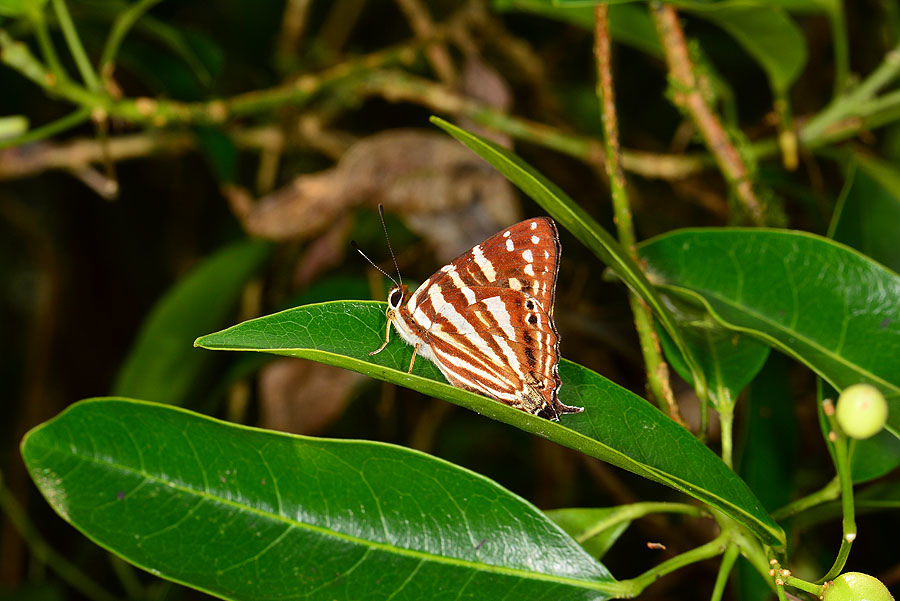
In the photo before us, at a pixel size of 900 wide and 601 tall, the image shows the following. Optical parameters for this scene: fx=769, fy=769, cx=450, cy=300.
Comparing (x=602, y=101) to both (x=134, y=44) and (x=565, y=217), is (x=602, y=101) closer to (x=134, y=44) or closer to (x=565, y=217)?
(x=565, y=217)

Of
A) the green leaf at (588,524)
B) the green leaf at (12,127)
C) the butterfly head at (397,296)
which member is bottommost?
the green leaf at (588,524)

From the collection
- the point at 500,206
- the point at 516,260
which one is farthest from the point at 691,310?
the point at 500,206

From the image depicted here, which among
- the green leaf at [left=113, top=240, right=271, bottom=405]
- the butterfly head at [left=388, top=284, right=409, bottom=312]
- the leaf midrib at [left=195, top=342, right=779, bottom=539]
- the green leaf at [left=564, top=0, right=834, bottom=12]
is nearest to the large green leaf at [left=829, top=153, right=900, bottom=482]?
the green leaf at [left=564, top=0, right=834, bottom=12]

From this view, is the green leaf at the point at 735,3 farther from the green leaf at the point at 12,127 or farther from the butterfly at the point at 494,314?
the green leaf at the point at 12,127

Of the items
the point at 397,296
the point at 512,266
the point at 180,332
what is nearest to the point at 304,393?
the point at 180,332

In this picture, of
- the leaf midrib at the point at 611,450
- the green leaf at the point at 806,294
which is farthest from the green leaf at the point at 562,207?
the leaf midrib at the point at 611,450

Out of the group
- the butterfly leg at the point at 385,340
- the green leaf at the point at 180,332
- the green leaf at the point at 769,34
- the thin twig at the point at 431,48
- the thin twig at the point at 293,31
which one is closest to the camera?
the butterfly leg at the point at 385,340

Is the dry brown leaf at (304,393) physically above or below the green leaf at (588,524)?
above

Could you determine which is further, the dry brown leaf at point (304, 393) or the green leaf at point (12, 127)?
the dry brown leaf at point (304, 393)

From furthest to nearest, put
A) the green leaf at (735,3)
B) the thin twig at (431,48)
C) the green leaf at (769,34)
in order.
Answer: the thin twig at (431,48) → the green leaf at (769,34) → the green leaf at (735,3)
